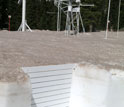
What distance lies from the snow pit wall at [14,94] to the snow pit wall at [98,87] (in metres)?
1.71

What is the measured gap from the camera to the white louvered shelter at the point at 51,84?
431 centimetres

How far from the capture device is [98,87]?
463 centimetres

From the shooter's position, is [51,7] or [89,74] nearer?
[89,74]

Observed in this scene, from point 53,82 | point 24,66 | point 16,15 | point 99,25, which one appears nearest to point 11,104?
point 24,66

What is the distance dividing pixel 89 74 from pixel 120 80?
0.77 metres

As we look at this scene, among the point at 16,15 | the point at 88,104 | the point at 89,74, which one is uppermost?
the point at 16,15

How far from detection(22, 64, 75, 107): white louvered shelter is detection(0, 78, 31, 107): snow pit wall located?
0.65 meters

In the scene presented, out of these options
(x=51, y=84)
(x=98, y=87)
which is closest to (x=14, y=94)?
(x=51, y=84)

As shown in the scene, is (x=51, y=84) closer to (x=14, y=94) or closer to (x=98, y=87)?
(x=98, y=87)

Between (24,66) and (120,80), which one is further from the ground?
(24,66)

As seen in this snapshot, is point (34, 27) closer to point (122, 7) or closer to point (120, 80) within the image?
point (122, 7)

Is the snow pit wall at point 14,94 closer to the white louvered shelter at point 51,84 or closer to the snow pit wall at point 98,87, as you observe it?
the white louvered shelter at point 51,84

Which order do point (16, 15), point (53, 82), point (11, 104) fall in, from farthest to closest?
point (16, 15) → point (53, 82) → point (11, 104)

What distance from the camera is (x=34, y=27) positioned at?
28.8 m
